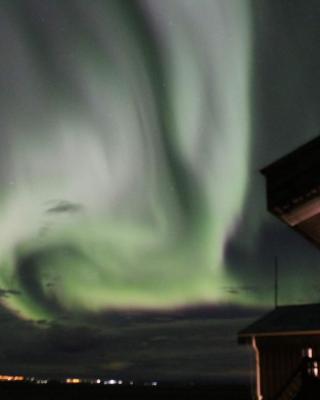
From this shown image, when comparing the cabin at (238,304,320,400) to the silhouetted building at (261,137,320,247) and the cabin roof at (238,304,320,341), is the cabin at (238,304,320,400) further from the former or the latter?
the silhouetted building at (261,137,320,247)

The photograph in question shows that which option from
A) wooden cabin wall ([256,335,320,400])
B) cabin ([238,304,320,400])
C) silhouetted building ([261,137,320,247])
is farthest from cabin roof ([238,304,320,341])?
silhouetted building ([261,137,320,247])

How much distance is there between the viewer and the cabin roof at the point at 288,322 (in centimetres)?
1881

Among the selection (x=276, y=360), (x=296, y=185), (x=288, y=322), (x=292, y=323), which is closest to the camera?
(x=296, y=185)

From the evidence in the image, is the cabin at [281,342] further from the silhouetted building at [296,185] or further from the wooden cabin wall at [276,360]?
the silhouetted building at [296,185]

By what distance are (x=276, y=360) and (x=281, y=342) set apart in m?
0.95

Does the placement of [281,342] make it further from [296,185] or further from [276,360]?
[296,185]

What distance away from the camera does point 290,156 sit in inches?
422

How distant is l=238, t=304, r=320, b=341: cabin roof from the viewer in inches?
741

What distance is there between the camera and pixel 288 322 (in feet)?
64.8

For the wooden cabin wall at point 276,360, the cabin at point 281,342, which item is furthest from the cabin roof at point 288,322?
the wooden cabin wall at point 276,360

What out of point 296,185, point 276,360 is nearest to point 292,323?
point 276,360

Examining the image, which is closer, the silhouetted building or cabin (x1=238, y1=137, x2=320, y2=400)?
the silhouetted building

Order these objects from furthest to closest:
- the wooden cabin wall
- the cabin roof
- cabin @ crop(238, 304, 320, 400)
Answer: the wooden cabin wall, the cabin roof, cabin @ crop(238, 304, 320, 400)

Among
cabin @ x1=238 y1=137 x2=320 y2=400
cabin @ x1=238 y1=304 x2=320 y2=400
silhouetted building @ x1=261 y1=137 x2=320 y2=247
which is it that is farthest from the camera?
cabin @ x1=238 y1=304 x2=320 y2=400
